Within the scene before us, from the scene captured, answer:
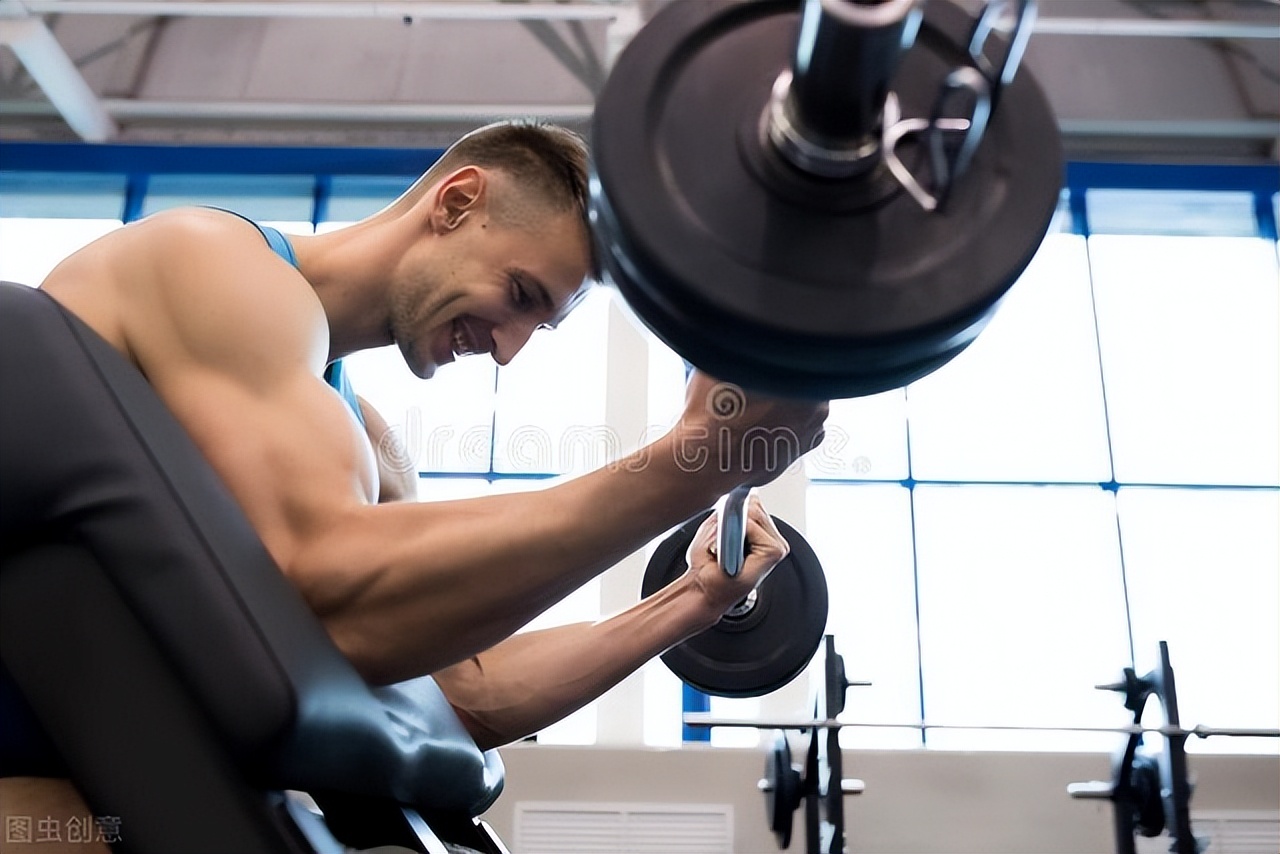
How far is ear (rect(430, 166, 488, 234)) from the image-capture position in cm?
130

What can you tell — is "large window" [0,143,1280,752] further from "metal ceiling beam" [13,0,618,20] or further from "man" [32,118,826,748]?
"man" [32,118,826,748]

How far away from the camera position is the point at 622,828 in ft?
9.93

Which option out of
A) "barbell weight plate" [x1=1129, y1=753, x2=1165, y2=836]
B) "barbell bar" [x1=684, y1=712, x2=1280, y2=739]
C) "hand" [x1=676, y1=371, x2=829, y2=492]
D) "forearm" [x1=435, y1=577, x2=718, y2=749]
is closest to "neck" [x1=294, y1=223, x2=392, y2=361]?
Result: "forearm" [x1=435, y1=577, x2=718, y2=749]

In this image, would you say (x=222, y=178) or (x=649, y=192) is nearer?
(x=649, y=192)

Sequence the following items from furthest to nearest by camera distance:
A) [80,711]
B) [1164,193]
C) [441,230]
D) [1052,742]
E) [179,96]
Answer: [179,96] → [1164,193] → [1052,742] → [441,230] → [80,711]

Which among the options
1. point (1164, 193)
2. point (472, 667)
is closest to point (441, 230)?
point (472, 667)

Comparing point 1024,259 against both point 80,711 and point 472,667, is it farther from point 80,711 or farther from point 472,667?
point 472,667

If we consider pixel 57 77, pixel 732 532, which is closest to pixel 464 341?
pixel 732 532

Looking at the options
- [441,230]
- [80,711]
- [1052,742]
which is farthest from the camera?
[1052,742]

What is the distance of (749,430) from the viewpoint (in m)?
0.84

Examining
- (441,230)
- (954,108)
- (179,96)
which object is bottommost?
(954,108)

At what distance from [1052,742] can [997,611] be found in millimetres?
407

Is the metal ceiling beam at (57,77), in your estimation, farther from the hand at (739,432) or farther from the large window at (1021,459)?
the hand at (739,432)

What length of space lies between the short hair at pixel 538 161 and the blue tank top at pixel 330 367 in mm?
243
